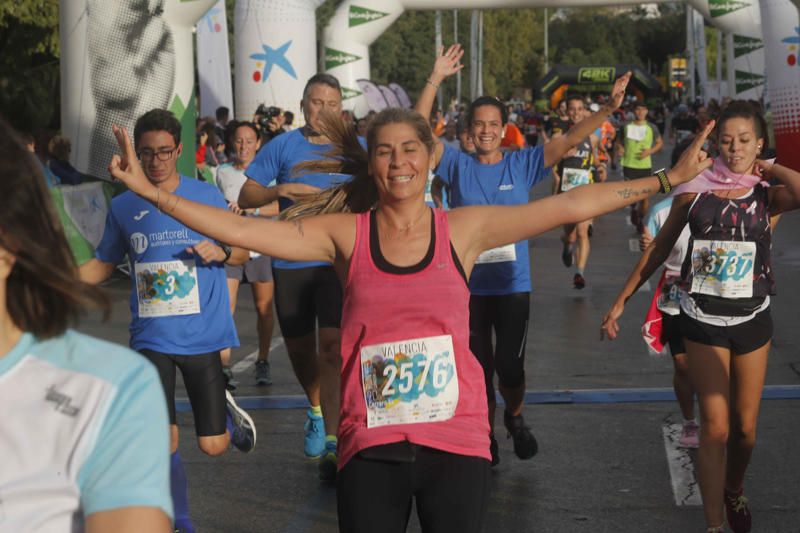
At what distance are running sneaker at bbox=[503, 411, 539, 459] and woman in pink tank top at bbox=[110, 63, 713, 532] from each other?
111 inches

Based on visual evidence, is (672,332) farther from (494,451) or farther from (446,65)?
(446,65)

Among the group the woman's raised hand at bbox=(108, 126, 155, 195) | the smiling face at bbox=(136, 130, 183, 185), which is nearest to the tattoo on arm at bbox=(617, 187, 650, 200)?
the woman's raised hand at bbox=(108, 126, 155, 195)

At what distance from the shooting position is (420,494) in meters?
3.77

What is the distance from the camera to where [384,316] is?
3846 millimetres

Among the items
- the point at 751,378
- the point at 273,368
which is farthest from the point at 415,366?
the point at 273,368

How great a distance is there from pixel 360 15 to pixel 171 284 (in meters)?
17.3

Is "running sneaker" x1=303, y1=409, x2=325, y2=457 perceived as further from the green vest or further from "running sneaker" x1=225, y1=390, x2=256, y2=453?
the green vest

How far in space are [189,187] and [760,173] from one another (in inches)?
95.9

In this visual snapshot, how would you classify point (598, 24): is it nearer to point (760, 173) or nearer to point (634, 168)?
point (634, 168)

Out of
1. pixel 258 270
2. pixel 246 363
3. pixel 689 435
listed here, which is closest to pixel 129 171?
pixel 689 435

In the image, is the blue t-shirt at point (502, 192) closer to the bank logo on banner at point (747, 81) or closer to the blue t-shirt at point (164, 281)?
the blue t-shirt at point (164, 281)

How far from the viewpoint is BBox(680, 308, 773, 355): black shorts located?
17.6 ft

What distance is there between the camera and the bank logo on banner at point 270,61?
60.0 ft

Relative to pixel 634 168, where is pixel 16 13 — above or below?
above
